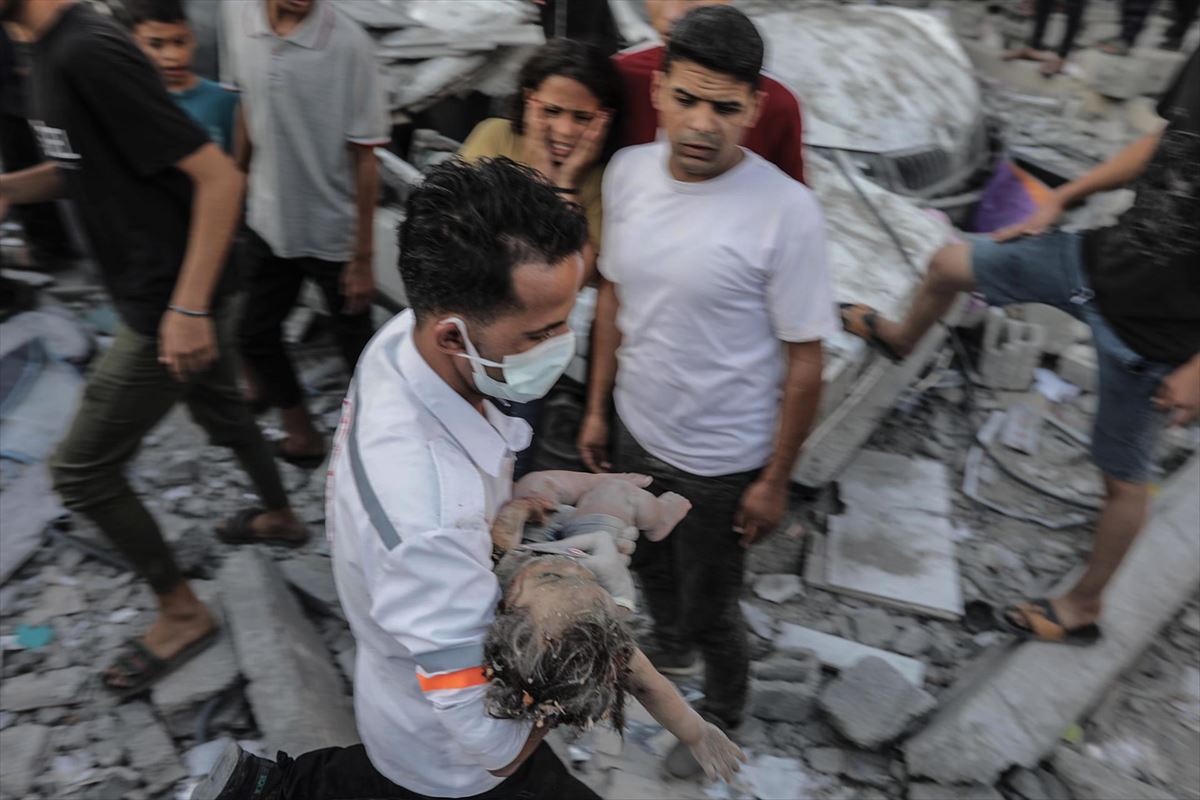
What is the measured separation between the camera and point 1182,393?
94.7 inches

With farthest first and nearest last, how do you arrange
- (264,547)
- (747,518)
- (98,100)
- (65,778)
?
(264,547) < (65,778) < (747,518) < (98,100)

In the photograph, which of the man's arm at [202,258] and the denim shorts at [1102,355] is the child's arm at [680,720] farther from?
the denim shorts at [1102,355]

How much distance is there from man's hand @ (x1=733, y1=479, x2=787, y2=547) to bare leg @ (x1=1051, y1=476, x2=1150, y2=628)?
1.28m

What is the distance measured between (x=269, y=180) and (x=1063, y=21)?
9.80 metres

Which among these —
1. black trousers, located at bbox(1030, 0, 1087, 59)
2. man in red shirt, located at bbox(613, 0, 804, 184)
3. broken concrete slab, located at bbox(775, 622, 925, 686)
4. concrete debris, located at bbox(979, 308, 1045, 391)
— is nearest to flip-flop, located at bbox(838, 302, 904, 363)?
man in red shirt, located at bbox(613, 0, 804, 184)

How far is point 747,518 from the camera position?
2.28m

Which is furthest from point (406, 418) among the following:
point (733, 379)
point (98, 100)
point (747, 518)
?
point (98, 100)

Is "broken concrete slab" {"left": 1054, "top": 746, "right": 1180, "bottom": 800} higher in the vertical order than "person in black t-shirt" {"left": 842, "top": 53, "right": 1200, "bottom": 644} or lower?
lower

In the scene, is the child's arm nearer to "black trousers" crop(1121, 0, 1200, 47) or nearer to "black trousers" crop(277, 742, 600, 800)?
"black trousers" crop(277, 742, 600, 800)

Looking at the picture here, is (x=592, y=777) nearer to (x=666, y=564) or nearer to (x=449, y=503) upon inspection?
(x=666, y=564)

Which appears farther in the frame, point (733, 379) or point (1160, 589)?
point (1160, 589)

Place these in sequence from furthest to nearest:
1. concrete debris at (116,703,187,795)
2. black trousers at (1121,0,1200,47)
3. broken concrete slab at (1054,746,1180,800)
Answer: black trousers at (1121,0,1200,47) < broken concrete slab at (1054,746,1180,800) < concrete debris at (116,703,187,795)

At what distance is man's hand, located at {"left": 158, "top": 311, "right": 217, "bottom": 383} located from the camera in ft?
7.72

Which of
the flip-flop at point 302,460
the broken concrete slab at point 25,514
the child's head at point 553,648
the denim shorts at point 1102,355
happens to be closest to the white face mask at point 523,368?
the child's head at point 553,648
